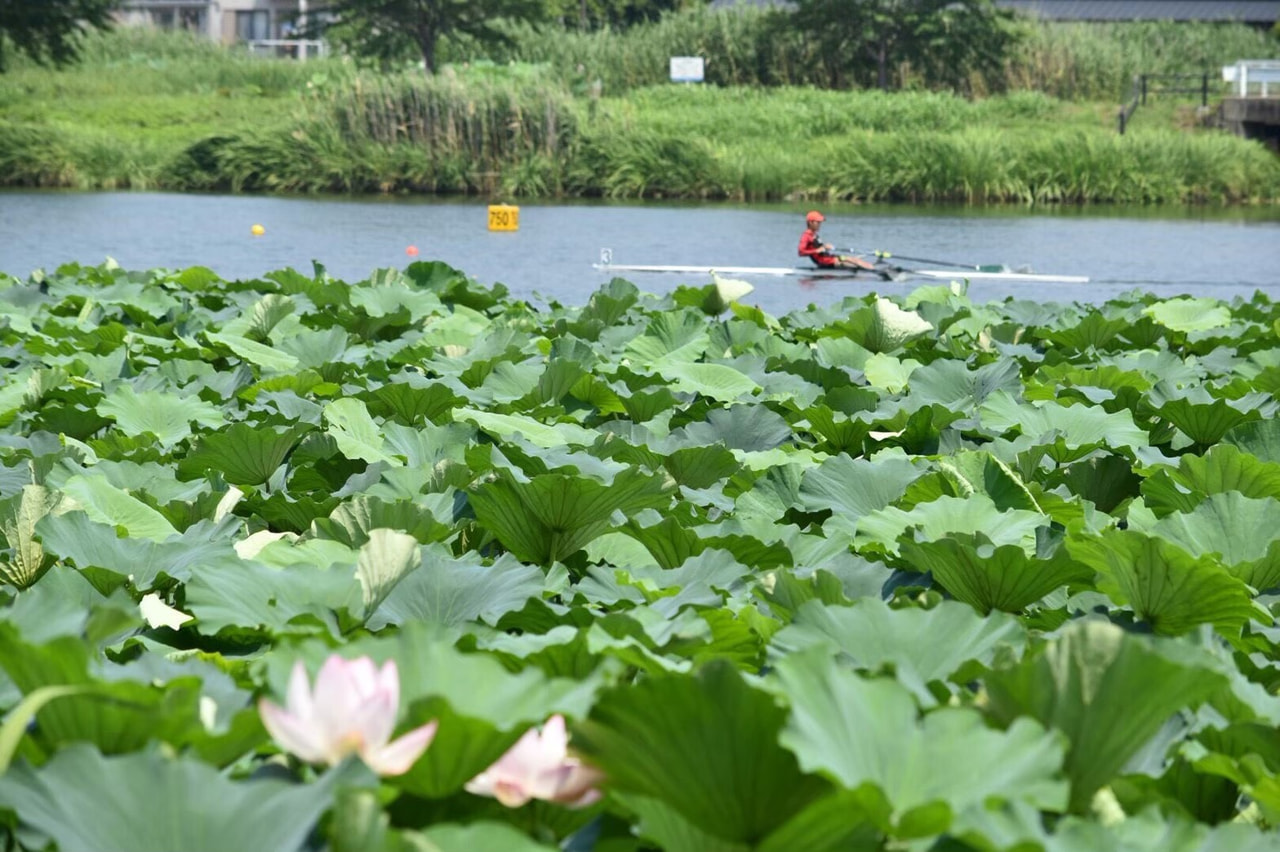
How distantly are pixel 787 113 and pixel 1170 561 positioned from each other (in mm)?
32830

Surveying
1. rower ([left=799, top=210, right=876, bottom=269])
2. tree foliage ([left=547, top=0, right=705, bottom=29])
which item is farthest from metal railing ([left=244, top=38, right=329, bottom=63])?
rower ([left=799, top=210, right=876, bottom=269])

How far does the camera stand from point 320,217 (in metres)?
24.5

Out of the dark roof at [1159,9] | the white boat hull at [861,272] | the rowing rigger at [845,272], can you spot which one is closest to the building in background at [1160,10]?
the dark roof at [1159,9]

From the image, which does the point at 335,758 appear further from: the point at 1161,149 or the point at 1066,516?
the point at 1161,149

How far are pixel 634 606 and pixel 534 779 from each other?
2.13ft

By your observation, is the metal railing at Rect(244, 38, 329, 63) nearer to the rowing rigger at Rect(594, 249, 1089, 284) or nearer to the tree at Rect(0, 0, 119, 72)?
the tree at Rect(0, 0, 119, 72)

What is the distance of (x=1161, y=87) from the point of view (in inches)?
1507

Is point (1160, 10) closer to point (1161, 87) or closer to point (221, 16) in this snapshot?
point (1161, 87)

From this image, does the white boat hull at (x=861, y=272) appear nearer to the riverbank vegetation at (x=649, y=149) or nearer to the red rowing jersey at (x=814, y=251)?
the red rowing jersey at (x=814, y=251)

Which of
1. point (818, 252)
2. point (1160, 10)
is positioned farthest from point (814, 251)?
point (1160, 10)

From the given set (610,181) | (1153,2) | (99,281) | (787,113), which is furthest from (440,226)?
(1153,2)

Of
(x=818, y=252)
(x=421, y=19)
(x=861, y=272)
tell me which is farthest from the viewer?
(x=421, y=19)

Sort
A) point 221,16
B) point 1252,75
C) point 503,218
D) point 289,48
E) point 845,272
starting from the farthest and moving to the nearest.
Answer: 1. point 221,16
2. point 289,48
3. point 1252,75
4. point 503,218
5. point 845,272

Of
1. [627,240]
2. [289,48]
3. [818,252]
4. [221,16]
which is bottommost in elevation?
[818,252]
